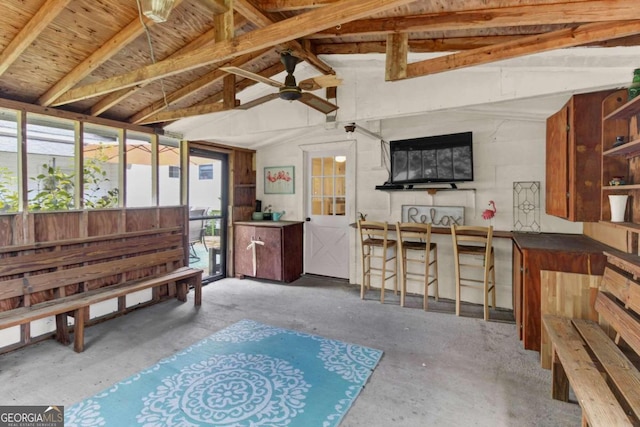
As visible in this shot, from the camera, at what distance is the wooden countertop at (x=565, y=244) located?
8.30ft

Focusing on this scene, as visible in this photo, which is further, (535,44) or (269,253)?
(269,253)

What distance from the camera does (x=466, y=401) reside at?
2.18 metres

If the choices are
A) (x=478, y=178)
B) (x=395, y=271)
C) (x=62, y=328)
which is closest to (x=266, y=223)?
(x=395, y=271)

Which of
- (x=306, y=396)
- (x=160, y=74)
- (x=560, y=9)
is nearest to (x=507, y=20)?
(x=560, y=9)

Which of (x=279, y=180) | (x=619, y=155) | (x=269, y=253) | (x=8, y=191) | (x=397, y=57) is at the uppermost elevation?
(x=397, y=57)

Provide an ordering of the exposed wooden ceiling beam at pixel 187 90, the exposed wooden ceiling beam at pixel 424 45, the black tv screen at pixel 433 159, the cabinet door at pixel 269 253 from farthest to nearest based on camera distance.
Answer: the cabinet door at pixel 269 253 → the black tv screen at pixel 433 159 → the exposed wooden ceiling beam at pixel 187 90 → the exposed wooden ceiling beam at pixel 424 45

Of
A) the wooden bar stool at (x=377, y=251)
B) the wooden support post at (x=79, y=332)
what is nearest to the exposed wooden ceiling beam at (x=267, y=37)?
the wooden support post at (x=79, y=332)

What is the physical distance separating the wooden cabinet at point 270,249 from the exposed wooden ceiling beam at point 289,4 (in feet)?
10.6

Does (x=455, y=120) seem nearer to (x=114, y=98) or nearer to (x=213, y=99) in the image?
(x=213, y=99)

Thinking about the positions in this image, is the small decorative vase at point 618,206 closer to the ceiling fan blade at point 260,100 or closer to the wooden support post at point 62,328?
the ceiling fan blade at point 260,100

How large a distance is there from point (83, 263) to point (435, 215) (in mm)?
4352

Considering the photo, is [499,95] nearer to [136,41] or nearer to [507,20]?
[507,20]

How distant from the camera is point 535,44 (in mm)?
2035

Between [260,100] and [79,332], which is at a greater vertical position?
[260,100]
